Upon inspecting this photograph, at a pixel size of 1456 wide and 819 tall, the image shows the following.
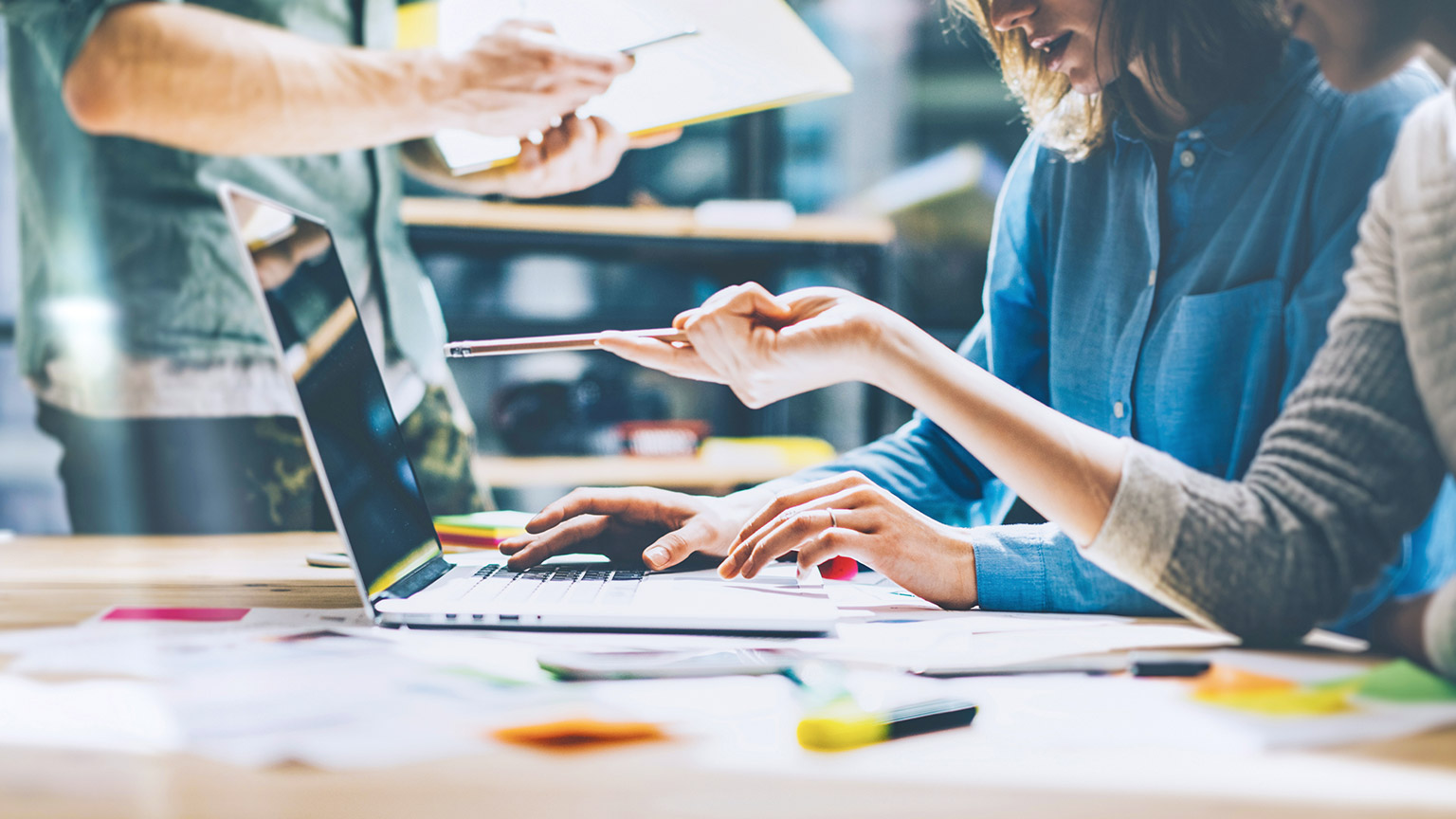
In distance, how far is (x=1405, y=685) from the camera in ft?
1.45

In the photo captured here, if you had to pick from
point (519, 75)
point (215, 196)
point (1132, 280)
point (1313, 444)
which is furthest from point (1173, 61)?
point (215, 196)

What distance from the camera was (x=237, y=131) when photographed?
0.82 metres

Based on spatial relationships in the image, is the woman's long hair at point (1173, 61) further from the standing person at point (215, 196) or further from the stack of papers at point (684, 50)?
the standing person at point (215, 196)

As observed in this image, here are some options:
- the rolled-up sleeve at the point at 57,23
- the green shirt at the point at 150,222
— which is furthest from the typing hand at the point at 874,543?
the rolled-up sleeve at the point at 57,23

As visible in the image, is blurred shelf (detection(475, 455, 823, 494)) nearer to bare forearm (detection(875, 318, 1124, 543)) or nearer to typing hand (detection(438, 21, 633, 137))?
typing hand (detection(438, 21, 633, 137))

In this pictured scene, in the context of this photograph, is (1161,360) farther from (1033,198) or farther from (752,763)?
(752,763)

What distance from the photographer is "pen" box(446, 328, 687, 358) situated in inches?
A: 25.7

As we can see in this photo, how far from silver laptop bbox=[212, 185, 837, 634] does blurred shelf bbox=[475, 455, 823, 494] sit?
491 millimetres

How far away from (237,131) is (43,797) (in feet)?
2.20

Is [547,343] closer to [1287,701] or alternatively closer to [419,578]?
[419,578]

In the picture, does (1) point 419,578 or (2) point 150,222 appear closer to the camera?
(1) point 419,578

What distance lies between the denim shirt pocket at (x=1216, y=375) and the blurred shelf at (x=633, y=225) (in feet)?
3.31

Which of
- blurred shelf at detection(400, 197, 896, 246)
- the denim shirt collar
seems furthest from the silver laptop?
blurred shelf at detection(400, 197, 896, 246)

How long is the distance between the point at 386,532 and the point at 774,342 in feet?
0.99
